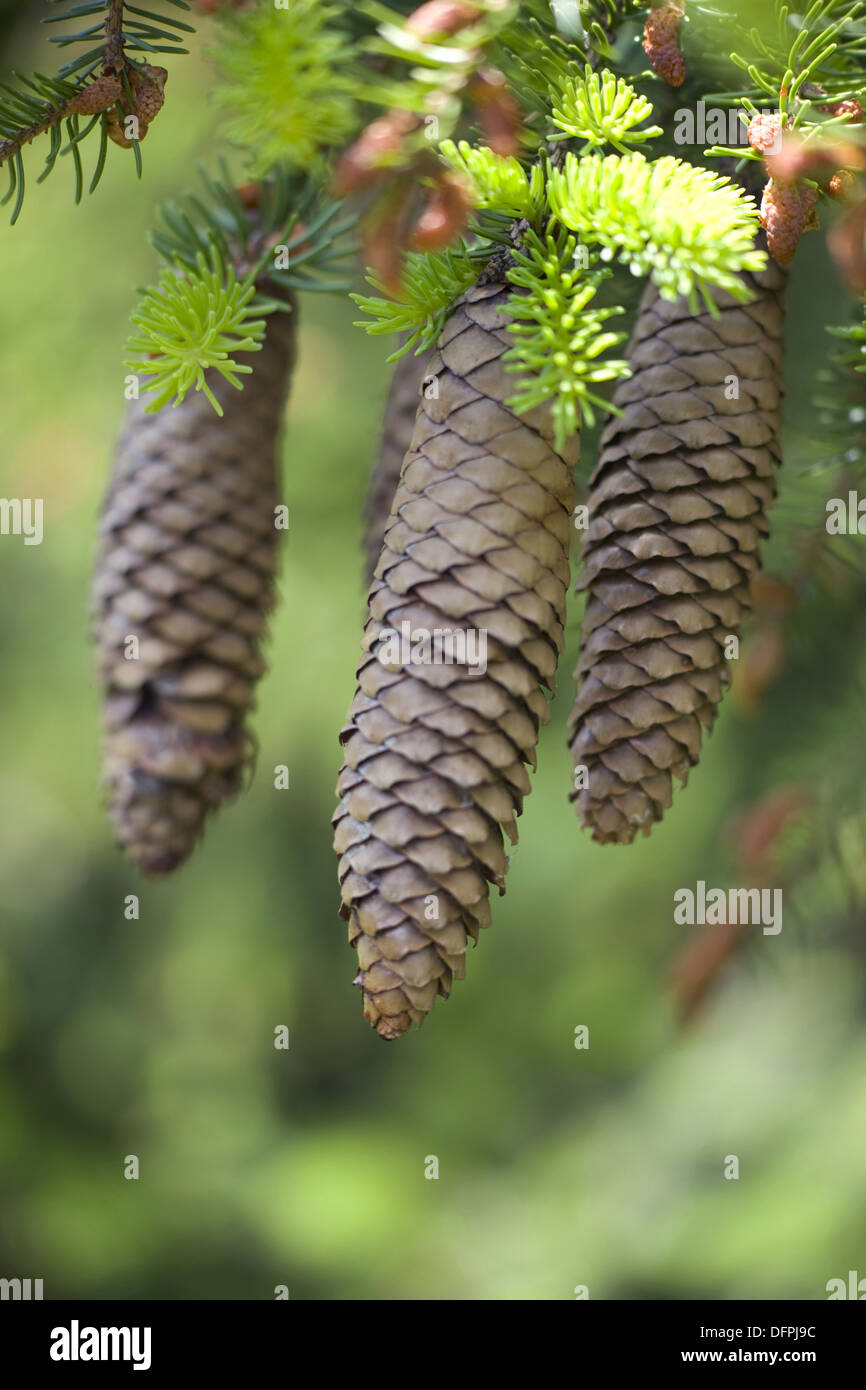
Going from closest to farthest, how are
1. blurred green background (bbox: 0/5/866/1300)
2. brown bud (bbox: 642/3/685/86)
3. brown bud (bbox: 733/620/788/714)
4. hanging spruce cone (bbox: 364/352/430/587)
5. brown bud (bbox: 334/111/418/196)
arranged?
brown bud (bbox: 334/111/418/196) → brown bud (bbox: 642/3/685/86) → hanging spruce cone (bbox: 364/352/430/587) → brown bud (bbox: 733/620/788/714) → blurred green background (bbox: 0/5/866/1300)

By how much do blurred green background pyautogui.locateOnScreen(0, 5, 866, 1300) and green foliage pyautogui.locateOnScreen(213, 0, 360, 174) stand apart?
66cm

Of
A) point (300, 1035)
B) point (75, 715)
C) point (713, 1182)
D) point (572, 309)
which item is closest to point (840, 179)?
point (572, 309)

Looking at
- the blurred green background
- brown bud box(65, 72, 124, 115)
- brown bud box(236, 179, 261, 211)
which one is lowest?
the blurred green background

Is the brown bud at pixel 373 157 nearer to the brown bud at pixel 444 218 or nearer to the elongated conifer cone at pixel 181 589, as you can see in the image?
the brown bud at pixel 444 218

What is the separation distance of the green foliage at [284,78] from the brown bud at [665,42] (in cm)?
10

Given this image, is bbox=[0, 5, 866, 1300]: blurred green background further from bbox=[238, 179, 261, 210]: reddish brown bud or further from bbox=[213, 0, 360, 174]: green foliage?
bbox=[213, 0, 360, 174]: green foliage

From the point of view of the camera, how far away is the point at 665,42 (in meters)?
0.36

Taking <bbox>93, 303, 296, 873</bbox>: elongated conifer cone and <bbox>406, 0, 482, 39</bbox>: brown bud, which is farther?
<bbox>93, 303, 296, 873</bbox>: elongated conifer cone

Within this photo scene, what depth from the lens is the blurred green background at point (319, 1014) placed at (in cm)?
112

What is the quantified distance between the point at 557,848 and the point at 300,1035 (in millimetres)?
491

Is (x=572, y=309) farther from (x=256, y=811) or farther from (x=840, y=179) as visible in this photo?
(x=256, y=811)

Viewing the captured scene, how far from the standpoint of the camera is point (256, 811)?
4.41ft

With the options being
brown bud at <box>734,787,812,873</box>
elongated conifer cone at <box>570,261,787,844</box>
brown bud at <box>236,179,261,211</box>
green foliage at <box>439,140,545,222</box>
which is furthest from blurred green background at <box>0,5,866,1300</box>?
green foliage at <box>439,140,545,222</box>

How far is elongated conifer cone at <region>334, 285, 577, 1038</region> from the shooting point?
1.16 ft
